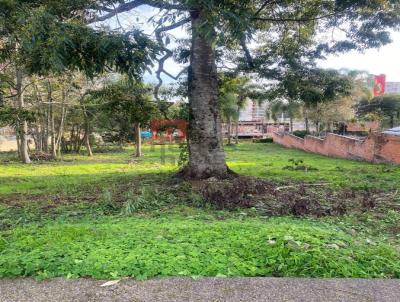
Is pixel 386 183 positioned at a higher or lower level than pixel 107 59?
lower

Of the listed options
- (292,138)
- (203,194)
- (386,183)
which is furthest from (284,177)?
(292,138)

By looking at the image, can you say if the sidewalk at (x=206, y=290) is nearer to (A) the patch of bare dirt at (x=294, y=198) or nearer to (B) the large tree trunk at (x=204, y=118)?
(A) the patch of bare dirt at (x=294, y=198)

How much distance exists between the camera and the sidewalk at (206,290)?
2436mm

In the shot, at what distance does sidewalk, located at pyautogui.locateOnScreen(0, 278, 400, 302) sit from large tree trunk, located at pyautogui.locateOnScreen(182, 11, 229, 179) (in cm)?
540

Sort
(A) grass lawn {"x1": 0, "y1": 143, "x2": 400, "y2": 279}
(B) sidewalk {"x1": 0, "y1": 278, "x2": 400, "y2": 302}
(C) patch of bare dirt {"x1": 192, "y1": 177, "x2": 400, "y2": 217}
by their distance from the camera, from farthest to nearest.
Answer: (C) patch of bare dirt {"x1": 192, "y1": 177, "x2": 400, "y2": 217}
(A) grass lawn {"x1": 0, "y1": 143, "x2": 400, "y2": 279}
(B) sidewalk {"x1": 0, "y1": 278, "x2": 400, "y2": 302}

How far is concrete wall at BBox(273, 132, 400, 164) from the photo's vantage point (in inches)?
531

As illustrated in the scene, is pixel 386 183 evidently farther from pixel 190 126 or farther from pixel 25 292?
pixel 25 292

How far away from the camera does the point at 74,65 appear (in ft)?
18.4

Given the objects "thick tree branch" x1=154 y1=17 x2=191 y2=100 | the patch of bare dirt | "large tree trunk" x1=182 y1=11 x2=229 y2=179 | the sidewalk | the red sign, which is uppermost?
the red sign

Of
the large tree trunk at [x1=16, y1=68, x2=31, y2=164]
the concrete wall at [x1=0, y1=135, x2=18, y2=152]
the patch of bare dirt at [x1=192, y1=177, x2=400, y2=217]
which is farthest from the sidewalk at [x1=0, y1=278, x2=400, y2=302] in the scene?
the concrete wall at [x1=0, y1=135, x2=18, y2=152]

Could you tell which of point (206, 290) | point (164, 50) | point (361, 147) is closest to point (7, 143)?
point (361, 147)

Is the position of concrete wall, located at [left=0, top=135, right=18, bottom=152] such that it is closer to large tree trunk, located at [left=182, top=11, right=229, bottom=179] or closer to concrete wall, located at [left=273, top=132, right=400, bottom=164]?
concrete wall, located at [left=273, top=132, right=400, bottom=164]

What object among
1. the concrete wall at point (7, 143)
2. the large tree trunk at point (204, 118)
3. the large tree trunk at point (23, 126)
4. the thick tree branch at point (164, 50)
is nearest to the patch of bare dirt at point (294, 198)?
the large tree trunk at point (204, 118)

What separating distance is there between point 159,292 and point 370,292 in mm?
→ 1349
